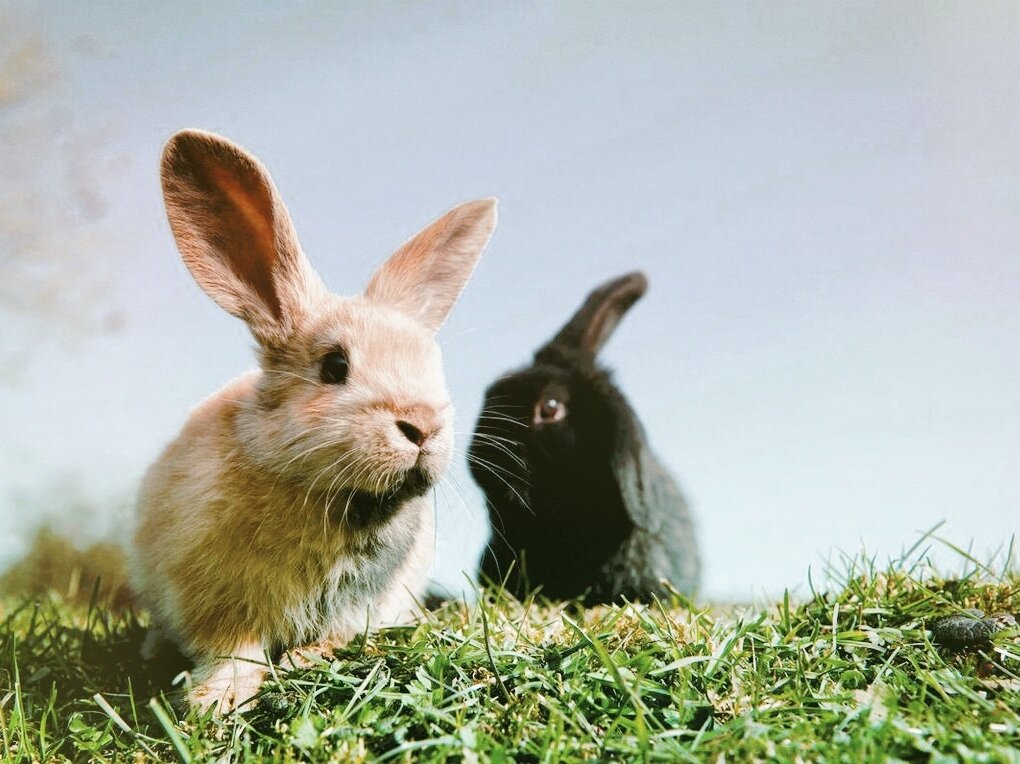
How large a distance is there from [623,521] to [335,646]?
1918 millimetres

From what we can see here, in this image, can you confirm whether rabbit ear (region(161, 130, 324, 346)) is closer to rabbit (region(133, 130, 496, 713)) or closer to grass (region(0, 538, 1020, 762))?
rabbit (region(133, 130, 496, 713))

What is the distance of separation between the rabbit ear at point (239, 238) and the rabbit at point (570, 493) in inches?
60.3

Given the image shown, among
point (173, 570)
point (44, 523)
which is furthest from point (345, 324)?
point (44, 523)

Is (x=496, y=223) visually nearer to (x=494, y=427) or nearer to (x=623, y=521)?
(x=494, y=427)

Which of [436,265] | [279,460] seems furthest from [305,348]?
[436,265]

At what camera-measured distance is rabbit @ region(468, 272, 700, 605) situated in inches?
177

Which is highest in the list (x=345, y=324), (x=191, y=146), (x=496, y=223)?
(x=191, y=146)

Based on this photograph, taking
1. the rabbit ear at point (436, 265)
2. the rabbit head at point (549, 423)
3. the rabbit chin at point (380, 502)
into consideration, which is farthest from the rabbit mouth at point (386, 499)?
the rabbit head at point (549, 423)

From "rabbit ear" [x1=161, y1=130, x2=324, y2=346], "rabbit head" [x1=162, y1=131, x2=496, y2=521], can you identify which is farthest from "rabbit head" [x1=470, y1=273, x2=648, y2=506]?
"rabbit ear" [x1=161, y1=130, x2=324, y2=346]

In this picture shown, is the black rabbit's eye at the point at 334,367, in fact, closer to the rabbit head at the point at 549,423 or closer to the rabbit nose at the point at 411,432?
the rabbit nose at the point at 411,432

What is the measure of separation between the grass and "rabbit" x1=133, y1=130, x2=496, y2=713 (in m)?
0.24

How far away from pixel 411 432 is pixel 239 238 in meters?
1.06

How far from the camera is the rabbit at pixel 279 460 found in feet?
9.27

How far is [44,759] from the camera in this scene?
261cm
